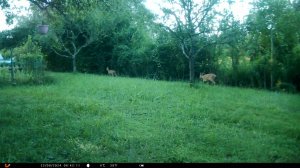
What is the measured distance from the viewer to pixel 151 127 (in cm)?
747

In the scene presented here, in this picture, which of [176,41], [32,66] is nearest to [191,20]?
[176,41]

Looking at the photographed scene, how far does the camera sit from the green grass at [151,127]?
5.68 m

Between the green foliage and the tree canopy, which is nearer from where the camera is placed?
the tree canopy

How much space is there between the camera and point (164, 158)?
5.54 metres

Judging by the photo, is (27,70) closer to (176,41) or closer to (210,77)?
(176,41)

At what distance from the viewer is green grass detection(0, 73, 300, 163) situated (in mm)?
5684

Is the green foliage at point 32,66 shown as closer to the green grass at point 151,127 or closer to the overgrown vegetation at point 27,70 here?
the overgrown vegetation at point 27,70

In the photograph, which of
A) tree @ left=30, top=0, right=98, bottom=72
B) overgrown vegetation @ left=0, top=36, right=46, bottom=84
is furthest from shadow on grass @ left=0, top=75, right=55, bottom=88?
tree @ left=30, top=0, right=98, bottom=72

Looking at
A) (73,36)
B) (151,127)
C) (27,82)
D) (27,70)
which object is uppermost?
(73,36)

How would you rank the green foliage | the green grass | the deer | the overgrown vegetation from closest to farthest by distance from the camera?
1. the green grass
2. the deer
3. the overgrown vegetation
4. the green foliage

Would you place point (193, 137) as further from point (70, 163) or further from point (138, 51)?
point (138, 51)

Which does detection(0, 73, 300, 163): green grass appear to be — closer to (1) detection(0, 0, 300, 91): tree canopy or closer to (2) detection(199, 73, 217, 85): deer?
(1) detection(0, 0, 300, 91): tree canopy

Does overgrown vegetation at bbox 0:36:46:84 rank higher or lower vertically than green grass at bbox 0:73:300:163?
higher

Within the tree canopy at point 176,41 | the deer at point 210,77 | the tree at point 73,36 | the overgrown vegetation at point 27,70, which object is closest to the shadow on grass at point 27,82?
the overgrown vegetation at point 27,70
